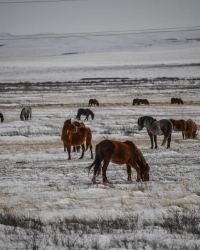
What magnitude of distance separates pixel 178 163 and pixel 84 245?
8.04m

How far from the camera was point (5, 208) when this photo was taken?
804 cm

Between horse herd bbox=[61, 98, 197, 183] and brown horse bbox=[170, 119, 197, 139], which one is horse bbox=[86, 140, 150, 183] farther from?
brown horse bbox=[170, 119, 197, 139]

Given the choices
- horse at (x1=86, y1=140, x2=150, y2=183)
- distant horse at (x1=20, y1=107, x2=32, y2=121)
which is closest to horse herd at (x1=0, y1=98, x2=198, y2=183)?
horse at (x1=86, y1=140, x2=150, y2=183)

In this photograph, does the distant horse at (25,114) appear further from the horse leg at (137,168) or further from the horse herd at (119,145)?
the horse leg at (137,168)

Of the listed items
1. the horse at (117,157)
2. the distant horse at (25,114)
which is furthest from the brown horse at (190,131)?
the distant horse at (25,114)

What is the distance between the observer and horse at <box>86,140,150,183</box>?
9.87 m

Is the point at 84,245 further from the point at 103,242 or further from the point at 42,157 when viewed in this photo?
the point at 42,157

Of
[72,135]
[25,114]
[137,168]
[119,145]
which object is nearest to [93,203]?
[119,145]

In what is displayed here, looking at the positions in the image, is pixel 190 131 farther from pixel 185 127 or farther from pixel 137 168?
pixel 137 168

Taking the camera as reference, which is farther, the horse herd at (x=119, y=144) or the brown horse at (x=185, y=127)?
the brown horse at (x=185, y=127)

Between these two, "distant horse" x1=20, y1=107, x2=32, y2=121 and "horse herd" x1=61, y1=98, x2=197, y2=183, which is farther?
"distant horse" x1=20, y1=107, x2=32, y2=121

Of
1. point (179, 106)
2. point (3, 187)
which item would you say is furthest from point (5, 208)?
point (179, 106)

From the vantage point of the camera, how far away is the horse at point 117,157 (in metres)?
9.87

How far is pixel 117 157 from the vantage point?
9992 mm
